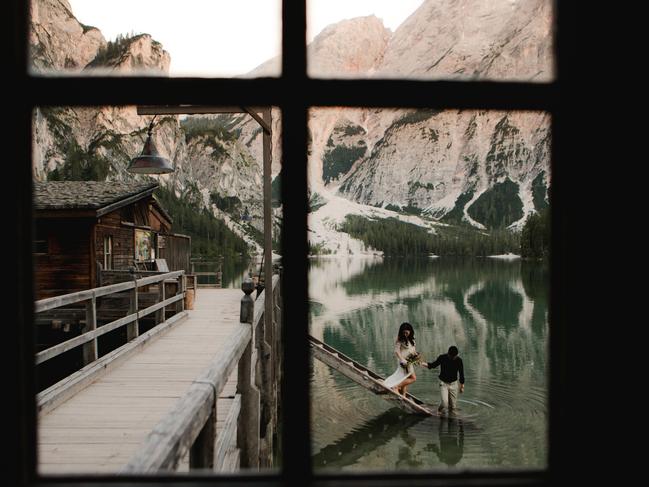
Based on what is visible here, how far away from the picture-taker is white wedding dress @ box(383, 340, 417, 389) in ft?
40.1

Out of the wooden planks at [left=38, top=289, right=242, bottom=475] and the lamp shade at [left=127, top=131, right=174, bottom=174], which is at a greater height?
the lamp shade at [left=127, top=131, right=174, bottom=174]

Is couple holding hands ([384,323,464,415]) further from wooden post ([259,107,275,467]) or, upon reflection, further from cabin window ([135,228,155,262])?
cabin window ([135,228,155,262])

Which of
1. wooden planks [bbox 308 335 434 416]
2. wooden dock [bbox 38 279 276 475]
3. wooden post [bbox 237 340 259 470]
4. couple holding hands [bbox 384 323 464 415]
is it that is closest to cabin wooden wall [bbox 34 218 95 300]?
wooden planks [bbox 308 335 434 416]

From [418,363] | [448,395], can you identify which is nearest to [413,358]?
[418,363]

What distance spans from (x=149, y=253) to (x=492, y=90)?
71.7 ft

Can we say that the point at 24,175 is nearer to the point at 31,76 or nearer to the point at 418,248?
the point at 31,76

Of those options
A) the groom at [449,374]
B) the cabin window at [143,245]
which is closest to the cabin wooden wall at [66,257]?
the cabin window at [143,245]

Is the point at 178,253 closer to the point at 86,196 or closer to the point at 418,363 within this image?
the point at 86,196

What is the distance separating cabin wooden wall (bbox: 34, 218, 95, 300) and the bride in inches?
346

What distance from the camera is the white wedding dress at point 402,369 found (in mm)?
12211

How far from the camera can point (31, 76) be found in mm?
1143

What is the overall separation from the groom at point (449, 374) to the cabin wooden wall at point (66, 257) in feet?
32.2

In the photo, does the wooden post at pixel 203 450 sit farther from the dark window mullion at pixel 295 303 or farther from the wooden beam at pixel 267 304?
the wooden beam at pixel 267 304

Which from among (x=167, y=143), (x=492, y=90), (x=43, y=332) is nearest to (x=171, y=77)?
(x=492, y=90)
